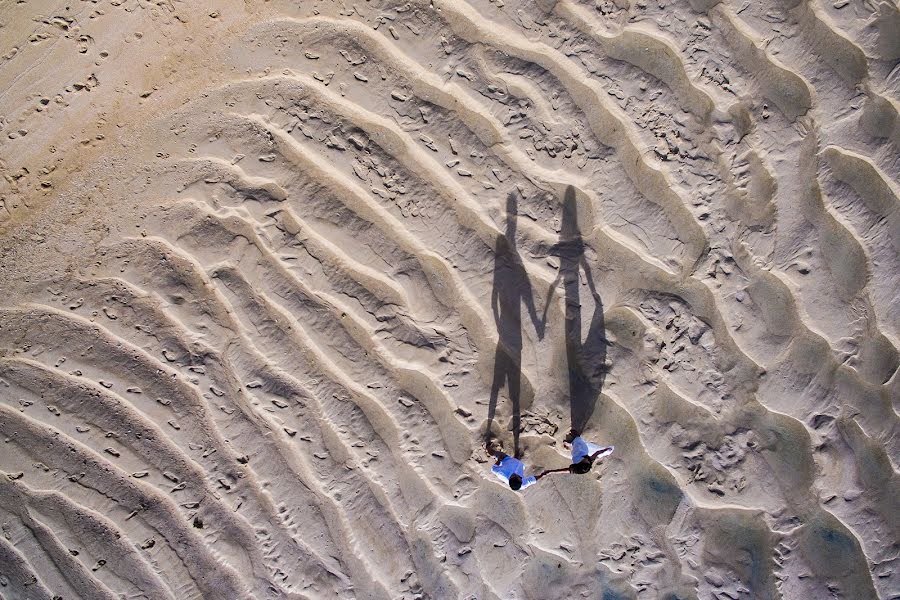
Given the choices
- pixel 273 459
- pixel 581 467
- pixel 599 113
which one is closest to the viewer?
pixel 581 467

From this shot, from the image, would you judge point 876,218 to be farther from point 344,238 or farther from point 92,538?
point 92,538

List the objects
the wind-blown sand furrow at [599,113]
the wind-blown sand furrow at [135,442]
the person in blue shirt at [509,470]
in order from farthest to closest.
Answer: the wind-blown sand furrow at [135,442], the wind-blown sand furrow at [599,113], the person in blue shirt at [509,470]

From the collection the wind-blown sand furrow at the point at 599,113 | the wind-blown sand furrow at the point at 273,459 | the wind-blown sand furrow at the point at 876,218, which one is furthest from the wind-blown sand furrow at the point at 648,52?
the wind-blown sand furrow at the point at 273,459

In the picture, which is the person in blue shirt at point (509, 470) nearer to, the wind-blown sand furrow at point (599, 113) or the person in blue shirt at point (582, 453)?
the person in blue shirt at point (582, 453)

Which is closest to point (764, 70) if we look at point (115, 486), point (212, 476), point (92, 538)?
point (212, 476)

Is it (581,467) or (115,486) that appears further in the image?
(115,486)

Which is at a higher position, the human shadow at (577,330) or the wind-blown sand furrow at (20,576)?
the human shadow at (577,330)
